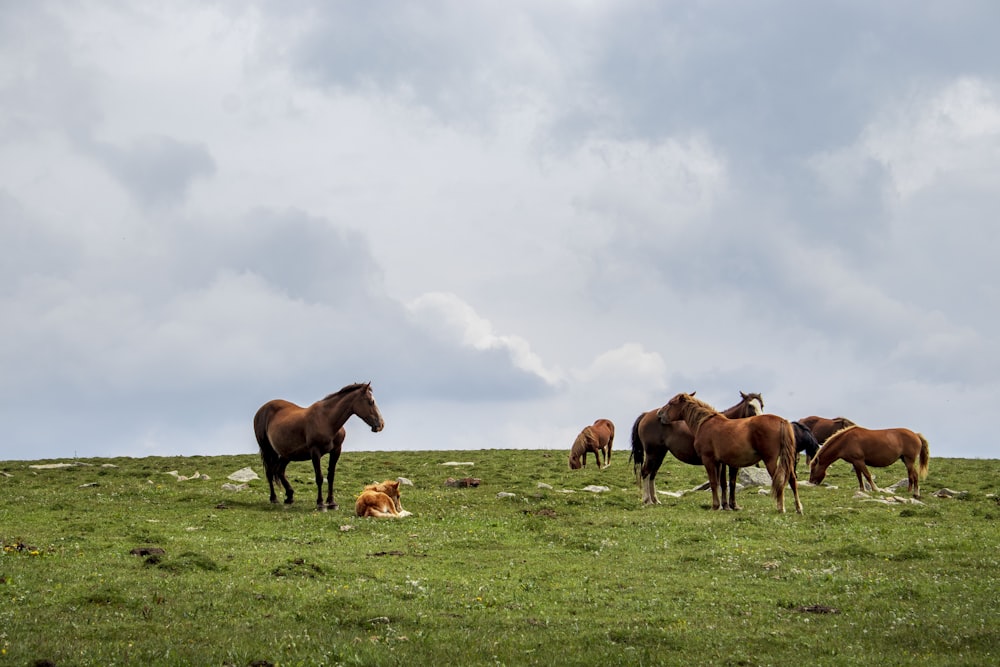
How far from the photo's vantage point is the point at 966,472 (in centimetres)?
3856

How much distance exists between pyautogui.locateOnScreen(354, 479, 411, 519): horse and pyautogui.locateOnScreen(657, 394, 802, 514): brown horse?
904 centimetres

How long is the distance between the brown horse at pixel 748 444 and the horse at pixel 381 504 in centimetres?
904

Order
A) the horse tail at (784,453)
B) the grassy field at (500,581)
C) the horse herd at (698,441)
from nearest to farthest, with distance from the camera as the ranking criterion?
the grassy field at (500,581)
the horse tail at (784,453)
the horse herd at (698,441)

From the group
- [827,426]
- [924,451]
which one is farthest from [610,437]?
[924,451]

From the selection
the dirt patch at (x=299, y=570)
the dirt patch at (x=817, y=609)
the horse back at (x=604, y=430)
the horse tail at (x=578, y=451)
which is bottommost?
the dirt patch at (x=817, y=609)

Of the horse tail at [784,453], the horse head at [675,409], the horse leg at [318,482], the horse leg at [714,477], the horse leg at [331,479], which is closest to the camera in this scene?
the horse tail at [784,453]

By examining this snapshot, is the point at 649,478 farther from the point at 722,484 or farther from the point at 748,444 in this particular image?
the point at 748,444

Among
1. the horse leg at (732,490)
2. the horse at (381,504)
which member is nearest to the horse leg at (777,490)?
the horse leg at (732,490)

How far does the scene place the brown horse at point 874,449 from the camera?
3105 cm

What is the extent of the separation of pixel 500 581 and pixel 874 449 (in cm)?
1993

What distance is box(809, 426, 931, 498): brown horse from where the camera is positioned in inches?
1222

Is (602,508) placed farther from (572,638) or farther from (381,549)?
(572,638)

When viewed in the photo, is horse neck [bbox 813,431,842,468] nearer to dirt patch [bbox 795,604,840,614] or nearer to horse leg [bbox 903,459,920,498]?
horse leg [bbox 903,459,920,498]

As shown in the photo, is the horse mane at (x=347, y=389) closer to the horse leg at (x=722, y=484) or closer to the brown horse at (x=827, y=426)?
the horse leg at (x=722, y=484)
